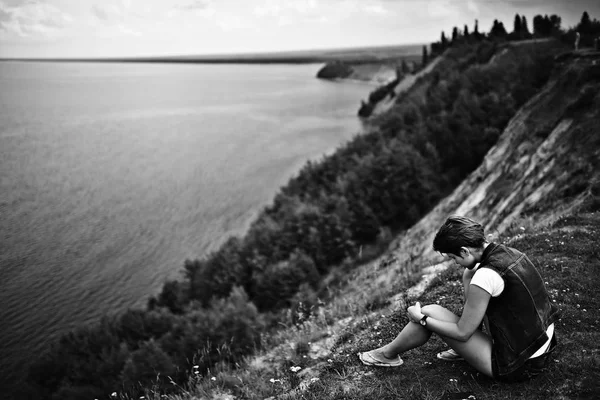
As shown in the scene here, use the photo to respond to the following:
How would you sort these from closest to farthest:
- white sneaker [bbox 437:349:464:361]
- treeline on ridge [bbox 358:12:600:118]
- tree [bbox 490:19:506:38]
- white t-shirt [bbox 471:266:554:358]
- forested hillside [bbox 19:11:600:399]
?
1. white t-shirt [bbox 471:266:554:358]
2. white sneaker [bbox 437:349:464:361]
3. forested hillside [bbox 19:11:600:399]
4. treeline on ridge [bbox 358:12:600:118]
5. tree [bbox 490:19:506:38]

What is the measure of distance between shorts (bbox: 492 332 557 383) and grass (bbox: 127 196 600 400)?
0.08 meters

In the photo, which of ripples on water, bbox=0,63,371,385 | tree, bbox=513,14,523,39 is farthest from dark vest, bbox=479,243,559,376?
tree, bbox=513,14,523,39

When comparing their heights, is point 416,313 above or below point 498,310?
below

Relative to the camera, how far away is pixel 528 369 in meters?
4.08

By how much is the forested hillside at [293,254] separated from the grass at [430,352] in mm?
5323

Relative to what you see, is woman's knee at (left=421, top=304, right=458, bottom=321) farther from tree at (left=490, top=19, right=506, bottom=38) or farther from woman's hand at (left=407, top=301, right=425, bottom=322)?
tree at (left=490, top=19, right=506, bottom=38)

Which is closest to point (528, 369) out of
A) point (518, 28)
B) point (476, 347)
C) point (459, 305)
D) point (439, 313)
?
point (476, 347)

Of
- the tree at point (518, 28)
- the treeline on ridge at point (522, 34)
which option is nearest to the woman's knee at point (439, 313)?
the treeline on ridge at point (522, 34)

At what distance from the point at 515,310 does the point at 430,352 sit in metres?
1.60

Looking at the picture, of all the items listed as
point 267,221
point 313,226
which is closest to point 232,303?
point 313,226

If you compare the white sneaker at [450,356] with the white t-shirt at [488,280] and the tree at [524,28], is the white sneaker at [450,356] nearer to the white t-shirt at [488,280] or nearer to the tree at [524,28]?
the white t-shirt at [488,280]

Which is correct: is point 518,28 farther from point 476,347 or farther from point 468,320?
point 468,320

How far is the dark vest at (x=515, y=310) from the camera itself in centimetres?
378

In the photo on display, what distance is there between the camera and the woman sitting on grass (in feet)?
12.4
